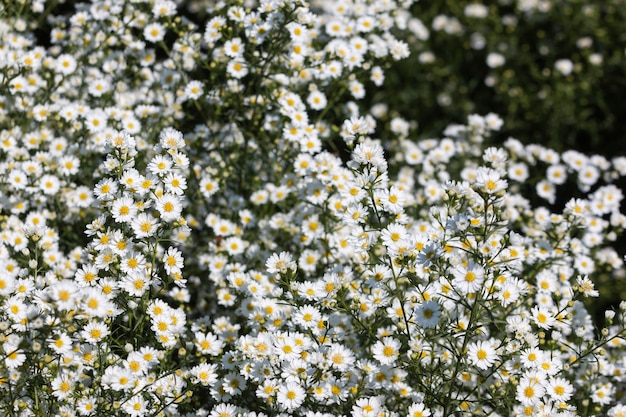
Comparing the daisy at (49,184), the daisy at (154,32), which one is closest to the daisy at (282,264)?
the daisy at (49,184)

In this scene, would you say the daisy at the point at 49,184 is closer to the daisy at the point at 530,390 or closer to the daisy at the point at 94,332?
the daisy at the point at 94,332

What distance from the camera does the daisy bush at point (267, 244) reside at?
9.11 feet

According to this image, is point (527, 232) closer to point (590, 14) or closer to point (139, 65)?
point (139, 65)

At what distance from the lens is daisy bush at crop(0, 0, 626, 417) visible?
278 cm

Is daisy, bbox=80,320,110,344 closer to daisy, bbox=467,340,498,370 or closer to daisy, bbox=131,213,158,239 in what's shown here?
daisy, bbox=131,213,158,239

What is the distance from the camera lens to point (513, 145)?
459cm

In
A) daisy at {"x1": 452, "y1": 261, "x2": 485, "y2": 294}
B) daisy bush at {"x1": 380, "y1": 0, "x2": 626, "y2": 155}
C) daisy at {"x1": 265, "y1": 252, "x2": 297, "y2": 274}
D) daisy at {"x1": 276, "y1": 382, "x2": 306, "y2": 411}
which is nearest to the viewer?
daisy at {"x1": 452, "y1": 261, "x2": 485, "y2": 294}

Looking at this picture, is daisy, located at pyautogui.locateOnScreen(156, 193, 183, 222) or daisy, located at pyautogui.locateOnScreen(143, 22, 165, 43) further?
daisy, located at pyautogui.locateOnScreen(143, 22, 165, 43)

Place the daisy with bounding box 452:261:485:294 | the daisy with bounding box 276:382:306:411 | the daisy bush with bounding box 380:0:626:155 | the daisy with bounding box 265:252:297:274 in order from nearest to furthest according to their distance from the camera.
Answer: the daisy with bounding box 452:261:485:294 < the daisy with bounding box 276:382:306:411 < the daisy with bounding box 265:252:297:274 < the daisy bush with bounding box 380:0:626:155

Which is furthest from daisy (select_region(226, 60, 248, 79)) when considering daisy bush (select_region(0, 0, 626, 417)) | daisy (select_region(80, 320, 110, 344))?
daisy (select_region(80, 320, 110, 344))

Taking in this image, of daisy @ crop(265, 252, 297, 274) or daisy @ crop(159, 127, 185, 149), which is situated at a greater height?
daisy @ crop(159, 127, 185, 149)

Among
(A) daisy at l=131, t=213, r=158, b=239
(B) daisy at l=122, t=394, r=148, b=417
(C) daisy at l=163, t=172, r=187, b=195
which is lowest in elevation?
(B) daisy at l=122, t=394, r=148, b=417

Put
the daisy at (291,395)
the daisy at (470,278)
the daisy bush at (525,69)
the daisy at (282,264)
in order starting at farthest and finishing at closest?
the daisy bush at (525,69) < the daisy at (282,264) < the daisy at (291,395) < the daisy at (470,278)

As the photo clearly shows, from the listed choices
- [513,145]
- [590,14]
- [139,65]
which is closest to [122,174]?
[139,65]
